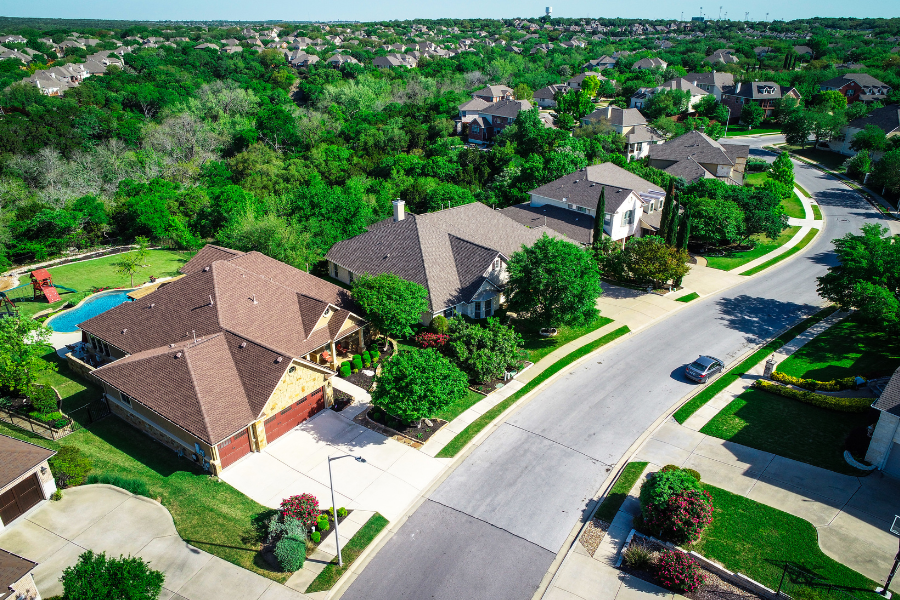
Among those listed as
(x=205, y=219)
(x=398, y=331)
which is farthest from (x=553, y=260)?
(x=205, y=219)

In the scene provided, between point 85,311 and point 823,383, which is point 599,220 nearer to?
point 823,383

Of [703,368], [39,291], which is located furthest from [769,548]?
[39,291]

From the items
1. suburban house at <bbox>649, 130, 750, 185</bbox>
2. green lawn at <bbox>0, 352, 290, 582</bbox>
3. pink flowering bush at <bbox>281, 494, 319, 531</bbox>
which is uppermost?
suburban house at <bbox>649, 130, 750, 185</bbox>

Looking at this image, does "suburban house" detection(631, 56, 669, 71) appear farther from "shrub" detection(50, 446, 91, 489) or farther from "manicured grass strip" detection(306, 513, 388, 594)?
"shrub" detection(50, 446, 91, 489)

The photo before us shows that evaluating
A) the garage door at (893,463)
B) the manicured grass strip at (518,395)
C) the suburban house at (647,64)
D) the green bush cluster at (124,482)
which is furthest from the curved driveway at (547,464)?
the suburban house at (647,64)

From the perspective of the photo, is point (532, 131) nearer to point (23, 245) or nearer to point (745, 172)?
point (745, 172)

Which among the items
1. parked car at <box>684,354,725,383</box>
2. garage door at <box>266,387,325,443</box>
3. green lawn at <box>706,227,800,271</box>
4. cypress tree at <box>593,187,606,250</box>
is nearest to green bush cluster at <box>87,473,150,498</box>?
garage door at <box>266,387,325,443</box>

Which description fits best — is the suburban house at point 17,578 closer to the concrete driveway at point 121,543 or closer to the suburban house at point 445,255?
the concrete driveway at point 121,543
